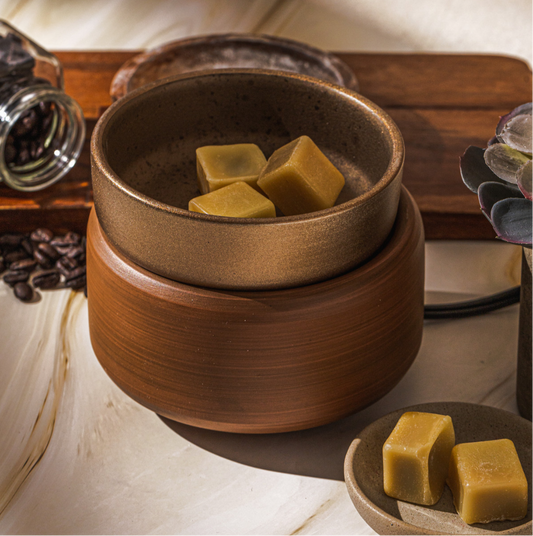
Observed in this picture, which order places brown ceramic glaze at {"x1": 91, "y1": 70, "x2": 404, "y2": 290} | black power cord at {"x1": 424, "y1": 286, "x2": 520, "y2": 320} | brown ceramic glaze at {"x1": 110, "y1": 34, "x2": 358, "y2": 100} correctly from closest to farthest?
brown ceramic glaze at {"x1": 91, "y1": 70, "x2": 404, "y2": 290}
black power cord at {"x1": 424, "y1": 286, "x2": 520, "y2": 320}
brown ceramic glaze at {"x1": 110, "y1": 34, "x2": 358, "y2": 100}

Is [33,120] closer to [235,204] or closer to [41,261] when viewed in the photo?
[41,261]

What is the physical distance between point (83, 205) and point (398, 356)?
50cm

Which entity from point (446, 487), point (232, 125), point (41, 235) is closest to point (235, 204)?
point (232, 125)

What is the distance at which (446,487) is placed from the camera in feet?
1.99

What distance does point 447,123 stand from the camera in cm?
109

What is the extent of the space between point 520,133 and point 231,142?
337mm

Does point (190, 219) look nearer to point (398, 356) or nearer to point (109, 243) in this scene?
point (109, 243)

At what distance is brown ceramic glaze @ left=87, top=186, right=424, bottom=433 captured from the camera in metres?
0.56

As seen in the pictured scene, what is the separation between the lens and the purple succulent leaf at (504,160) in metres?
0.58

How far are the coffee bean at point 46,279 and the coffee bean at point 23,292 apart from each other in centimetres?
1

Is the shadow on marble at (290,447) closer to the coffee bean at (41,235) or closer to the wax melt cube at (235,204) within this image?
the wax melt cube at (235,204)

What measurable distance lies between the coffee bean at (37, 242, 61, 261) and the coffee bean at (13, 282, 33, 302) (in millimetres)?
54

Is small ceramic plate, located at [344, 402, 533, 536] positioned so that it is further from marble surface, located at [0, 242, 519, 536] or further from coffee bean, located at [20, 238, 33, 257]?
coffee bean, located at [20, 238, 33, 257]

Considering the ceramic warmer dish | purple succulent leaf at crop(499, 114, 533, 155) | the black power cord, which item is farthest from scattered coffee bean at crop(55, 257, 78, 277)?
purple succulent leaf at crop(499, 114, 533, 155)
